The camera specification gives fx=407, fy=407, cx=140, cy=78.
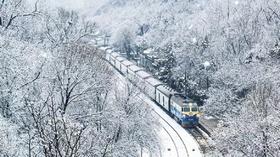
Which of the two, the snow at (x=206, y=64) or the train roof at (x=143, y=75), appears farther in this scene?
the train roof at (x=143, y=75)

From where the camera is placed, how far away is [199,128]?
138 ft

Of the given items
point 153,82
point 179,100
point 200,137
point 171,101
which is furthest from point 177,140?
point 153,82

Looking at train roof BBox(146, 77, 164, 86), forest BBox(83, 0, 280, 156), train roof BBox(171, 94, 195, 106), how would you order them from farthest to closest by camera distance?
train roof BBox(146, 77, 164, 86) → train roof BBox(171, 94, 195, 106) → forest BBox(83, 0, 280, 156)

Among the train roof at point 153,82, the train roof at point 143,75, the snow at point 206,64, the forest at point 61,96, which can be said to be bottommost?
the forest at point 61,96

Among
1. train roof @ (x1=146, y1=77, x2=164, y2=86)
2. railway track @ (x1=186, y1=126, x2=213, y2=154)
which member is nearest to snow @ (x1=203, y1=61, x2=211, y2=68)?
train roof @ (x1=146, y1=77, x2=164, y2=86)

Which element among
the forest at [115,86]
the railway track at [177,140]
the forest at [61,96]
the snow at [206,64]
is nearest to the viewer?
the forest at [115,86]

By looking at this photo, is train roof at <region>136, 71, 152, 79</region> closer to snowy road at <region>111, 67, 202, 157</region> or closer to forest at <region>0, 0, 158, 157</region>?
snowy road at <region>111, 67, 202, 157</region>

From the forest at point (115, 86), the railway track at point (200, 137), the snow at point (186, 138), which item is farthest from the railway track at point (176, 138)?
the forest at point (115, 86)

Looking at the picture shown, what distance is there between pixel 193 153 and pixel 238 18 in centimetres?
2604

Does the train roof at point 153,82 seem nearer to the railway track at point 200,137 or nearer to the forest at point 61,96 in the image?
the railway track at point 200,137

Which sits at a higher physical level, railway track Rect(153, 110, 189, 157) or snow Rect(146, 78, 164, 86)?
snow Rect(146, 78, 164, 86)

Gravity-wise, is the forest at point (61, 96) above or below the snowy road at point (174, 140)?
above

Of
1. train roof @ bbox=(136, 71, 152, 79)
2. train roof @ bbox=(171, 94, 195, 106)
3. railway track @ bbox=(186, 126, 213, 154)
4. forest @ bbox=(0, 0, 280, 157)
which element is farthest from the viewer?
train roof @ bbox=(136, 71, 152, 79)

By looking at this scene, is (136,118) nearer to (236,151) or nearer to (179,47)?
(236,151)
